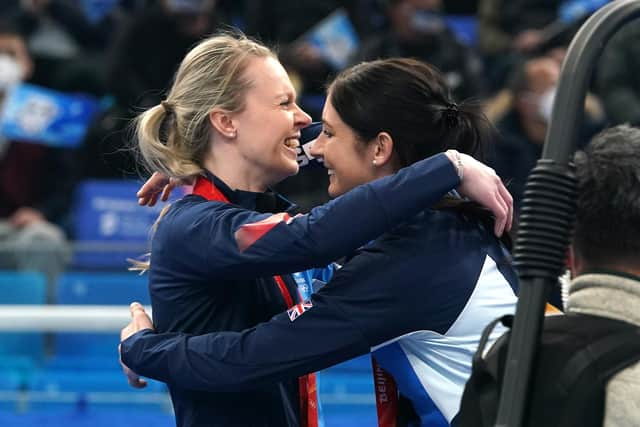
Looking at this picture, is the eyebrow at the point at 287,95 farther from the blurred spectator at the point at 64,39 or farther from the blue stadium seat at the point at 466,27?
the blue stadium seat at the point at 466,27

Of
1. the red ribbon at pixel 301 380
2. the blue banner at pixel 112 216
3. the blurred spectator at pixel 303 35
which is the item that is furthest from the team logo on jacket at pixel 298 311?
the blurred spectator at pixel 303 35

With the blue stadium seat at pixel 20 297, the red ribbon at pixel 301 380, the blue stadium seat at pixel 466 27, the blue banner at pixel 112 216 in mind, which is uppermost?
the blue stadium seat at pixel 466 27

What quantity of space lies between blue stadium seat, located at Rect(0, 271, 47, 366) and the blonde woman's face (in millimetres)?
3024

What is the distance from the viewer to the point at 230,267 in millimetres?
2562

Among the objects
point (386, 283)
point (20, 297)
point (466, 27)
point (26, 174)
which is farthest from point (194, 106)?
point (466, 27)

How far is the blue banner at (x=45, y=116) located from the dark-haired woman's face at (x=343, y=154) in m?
5.31

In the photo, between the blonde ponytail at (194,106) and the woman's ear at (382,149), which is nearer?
the woman's ear at (382,149)

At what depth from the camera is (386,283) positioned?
2.53m

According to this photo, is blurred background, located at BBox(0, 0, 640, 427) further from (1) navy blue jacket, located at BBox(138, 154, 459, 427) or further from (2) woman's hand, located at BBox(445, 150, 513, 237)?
(2) woman's hand, located at BBox(445, 150, 513, 237)

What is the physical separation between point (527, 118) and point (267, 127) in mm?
4856

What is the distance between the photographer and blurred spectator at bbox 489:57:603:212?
7336mm

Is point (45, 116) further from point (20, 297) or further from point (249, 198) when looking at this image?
point (249, 198)

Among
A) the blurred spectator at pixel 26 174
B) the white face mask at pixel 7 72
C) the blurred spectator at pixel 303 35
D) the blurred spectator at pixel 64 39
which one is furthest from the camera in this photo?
the blurred spectator at pixel 64 39

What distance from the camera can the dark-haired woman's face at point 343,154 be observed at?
2.81 metres
